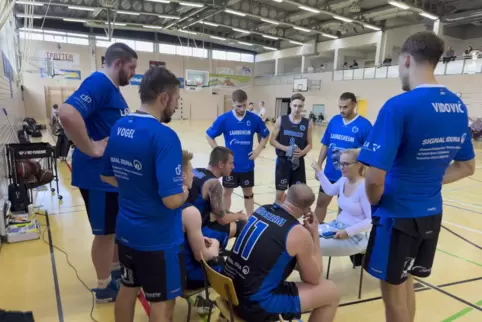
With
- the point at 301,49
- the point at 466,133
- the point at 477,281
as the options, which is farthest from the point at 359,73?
the point at 466,133

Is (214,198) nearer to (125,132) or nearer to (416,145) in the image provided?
(125,132)

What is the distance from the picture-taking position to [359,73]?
870 inches

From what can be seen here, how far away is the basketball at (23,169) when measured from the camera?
5203mm

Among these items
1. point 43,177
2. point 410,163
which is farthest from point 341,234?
point 43,177

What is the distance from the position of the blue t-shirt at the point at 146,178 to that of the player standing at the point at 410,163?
1.10 metres

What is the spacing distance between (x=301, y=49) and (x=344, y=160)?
84.9 ft

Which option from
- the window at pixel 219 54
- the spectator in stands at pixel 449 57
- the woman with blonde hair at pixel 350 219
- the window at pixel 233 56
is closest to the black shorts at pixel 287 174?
the woman with blonde hair at pixel 350 219

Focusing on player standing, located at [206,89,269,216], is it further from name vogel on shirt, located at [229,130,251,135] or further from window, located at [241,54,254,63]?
window, located at [241,54,254,63]

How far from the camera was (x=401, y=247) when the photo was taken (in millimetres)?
1868

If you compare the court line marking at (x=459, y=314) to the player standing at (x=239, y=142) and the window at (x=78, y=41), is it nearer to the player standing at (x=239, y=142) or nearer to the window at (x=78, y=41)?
the player standing at (x=239, y=142)

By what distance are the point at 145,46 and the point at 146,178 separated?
27901 mm

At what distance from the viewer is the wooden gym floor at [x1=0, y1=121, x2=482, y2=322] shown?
9.29 feet

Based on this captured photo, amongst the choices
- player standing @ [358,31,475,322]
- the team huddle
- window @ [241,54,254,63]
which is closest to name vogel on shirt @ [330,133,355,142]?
the team huddle

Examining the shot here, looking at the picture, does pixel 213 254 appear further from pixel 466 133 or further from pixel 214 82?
pixel 214 82
